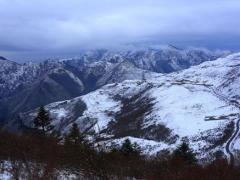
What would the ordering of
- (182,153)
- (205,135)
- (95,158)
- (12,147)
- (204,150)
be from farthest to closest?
(205,135) → (204,150) → (182,153) → (12,147) → (95,158)

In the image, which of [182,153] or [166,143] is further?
[166,143]

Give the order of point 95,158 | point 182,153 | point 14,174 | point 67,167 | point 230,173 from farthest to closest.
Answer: point 182,153 → point 230,173 → point 67,167 → point 14,174 → point 95,158

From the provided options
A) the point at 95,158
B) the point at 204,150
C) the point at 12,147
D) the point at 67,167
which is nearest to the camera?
the point at 95,158

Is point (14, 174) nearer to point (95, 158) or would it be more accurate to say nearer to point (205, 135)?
point (95, 158)

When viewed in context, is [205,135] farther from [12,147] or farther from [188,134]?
[12,147]

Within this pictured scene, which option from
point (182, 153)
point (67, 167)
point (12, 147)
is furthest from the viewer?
point (182, 153)

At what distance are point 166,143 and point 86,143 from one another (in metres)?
186

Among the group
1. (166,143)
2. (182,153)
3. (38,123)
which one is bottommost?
(166,143)

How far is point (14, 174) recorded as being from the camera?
26703mm

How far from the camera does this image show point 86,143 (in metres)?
14.9

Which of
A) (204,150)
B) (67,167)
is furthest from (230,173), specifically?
(204,150)

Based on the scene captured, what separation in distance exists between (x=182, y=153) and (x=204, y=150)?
9441cm

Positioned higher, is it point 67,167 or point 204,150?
point 67,167

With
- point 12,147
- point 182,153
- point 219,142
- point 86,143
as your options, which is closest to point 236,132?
point 219,142
